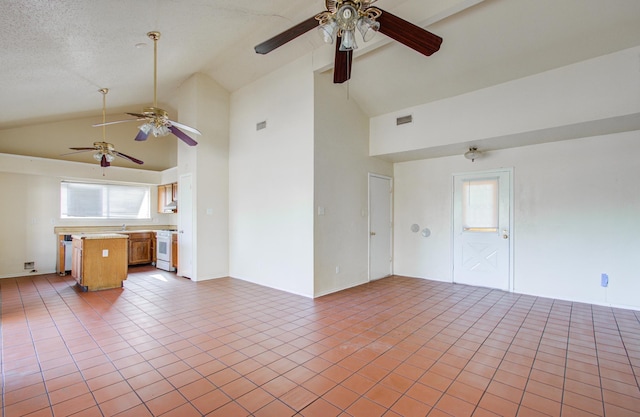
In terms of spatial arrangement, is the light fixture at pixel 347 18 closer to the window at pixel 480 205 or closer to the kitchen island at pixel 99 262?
the window at pixel 480 205

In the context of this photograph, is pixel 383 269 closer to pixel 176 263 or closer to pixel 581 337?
pixel 581 337

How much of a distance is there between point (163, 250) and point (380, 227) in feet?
16.2

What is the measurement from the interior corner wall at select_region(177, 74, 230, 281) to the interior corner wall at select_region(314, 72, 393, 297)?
2407mm

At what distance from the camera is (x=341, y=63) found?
9.49ft

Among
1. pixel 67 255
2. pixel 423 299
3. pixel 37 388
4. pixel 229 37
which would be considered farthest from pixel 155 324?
pixel 67 255

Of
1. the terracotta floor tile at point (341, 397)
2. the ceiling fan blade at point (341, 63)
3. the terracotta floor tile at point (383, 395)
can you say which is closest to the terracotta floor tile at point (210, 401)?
the terracotta floor tile at point (341, 397)

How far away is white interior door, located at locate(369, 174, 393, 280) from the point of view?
5.75 metres

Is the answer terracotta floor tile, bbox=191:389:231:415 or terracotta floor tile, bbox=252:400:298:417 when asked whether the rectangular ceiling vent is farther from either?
terracotta floor tile, bbox=191:389:231:415

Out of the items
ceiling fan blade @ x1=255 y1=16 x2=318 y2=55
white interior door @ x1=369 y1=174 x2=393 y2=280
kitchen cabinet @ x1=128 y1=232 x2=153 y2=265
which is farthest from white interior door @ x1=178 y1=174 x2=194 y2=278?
ceiling fan blade @ x1=255 y1=16 x2=318 y2=55

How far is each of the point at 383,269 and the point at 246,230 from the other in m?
Result: 2.83

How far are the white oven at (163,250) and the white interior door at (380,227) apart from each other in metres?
4.40

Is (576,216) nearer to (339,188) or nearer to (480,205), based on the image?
(480,205)

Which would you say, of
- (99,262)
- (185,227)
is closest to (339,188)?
(185,227)

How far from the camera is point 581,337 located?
3209 millimetres
